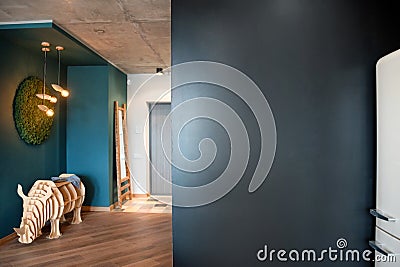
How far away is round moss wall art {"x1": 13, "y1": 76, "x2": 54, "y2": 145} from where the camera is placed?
14.0 feet

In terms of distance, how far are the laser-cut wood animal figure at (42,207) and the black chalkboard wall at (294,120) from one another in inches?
92.9

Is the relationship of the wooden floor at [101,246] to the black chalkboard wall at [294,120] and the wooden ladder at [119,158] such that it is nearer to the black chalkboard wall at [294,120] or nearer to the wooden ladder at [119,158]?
the wooden ladder at [119,158]

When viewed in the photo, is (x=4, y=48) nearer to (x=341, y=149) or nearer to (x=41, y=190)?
(x=41, y=190)

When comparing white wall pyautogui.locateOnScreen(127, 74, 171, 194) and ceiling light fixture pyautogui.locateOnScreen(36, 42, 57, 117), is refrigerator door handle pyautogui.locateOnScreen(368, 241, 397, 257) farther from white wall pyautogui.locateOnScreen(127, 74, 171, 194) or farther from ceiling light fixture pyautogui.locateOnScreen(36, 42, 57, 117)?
white wall pyautogui.locateOnScreen(127, 74, 171, 194)

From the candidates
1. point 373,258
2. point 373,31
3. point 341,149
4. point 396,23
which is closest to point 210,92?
point 341,149

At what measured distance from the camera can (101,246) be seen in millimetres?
3896

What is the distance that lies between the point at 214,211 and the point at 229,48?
3.96ft

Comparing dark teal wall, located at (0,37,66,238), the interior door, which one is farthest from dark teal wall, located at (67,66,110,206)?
the interior door

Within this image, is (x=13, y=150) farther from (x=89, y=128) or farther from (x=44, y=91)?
(x=89, y=128)

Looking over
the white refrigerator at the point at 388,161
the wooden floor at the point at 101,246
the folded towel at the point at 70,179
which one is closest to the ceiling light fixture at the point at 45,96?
the folded towel at the point at 70,179

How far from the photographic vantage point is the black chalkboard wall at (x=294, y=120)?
7.53 feet

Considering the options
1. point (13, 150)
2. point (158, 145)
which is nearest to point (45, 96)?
point (13, 150)

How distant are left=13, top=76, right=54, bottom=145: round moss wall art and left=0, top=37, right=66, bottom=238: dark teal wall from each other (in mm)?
73

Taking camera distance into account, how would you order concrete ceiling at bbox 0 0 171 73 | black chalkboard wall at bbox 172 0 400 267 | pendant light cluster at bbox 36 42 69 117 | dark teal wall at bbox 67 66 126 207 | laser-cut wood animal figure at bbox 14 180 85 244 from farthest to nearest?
dark teal wall at bbox 67 66 126 207 → pendant light cluster at bbox 36 42 69 117 → laser-cut wood animal figure at bbox 14 180 85 244 → concrete ceiling at bbox 0 0 171 73 → black chalkboard wall at bbox 172 0 400 267
